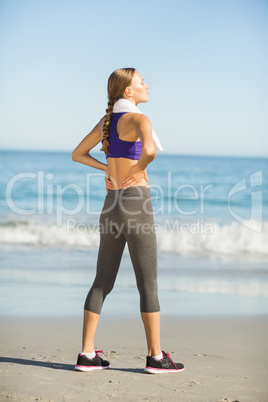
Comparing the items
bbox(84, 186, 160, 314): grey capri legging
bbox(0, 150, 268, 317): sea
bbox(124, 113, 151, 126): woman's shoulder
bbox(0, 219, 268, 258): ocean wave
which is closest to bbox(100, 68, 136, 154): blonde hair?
bbox(124, 113, 151, 126): woman's shoulder

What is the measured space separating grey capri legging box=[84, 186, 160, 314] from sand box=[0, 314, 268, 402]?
0.42 m

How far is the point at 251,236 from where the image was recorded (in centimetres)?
983

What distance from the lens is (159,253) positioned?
7938 millimetres

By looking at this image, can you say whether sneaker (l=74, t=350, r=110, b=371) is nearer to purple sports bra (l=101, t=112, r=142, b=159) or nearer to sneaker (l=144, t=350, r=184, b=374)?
sneaker (l=144, t=350, r=184, b=374)

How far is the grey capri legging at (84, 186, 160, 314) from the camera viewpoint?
2953 millimetres

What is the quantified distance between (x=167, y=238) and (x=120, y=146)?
6.36 metres

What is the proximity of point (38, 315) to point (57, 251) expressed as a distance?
356cm

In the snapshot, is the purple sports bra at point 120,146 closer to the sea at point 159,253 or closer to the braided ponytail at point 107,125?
the braided ponytail at point 107,125

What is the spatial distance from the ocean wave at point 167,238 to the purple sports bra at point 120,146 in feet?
16.8

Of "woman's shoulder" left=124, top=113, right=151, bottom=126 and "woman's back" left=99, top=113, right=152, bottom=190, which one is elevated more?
"woman's shoulder" left=124, top=113, right=151, bottom=126

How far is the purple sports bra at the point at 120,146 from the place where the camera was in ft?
9.81

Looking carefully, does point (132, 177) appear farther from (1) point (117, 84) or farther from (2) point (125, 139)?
(1) point (117, 84)

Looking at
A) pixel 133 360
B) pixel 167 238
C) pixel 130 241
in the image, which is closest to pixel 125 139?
pixel 130 241

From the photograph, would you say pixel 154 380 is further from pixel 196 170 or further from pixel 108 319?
pixel 196 170
